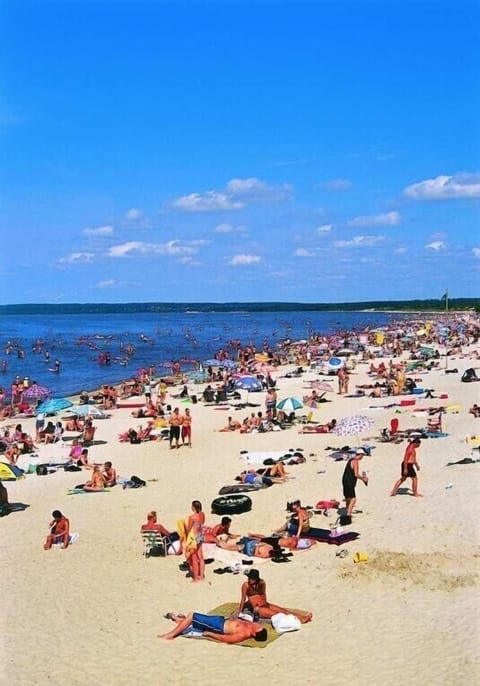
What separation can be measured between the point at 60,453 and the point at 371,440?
8.40 metres

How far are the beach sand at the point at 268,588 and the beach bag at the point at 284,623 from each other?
0.36 ft

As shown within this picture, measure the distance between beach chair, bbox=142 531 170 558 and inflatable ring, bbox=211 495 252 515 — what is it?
2.10 meters

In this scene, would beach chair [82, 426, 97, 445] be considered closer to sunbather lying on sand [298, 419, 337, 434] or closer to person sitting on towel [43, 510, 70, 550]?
sunbather lying on sand [298, 419, 337, 434]

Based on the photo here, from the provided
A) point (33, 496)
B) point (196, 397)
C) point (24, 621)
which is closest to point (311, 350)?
point (196, 397)

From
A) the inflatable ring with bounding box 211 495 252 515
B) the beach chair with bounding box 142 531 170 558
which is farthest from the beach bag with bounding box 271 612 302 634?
the inflatable ring with bounding box 211 495 252 515

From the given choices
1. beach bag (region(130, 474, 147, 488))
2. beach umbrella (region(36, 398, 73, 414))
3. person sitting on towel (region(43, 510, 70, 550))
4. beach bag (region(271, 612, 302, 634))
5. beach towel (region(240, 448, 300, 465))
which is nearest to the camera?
beach bag (region(271, 612, 302, 634))

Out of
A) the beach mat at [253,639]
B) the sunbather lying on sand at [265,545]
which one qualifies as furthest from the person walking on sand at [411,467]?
the beach mat at [253,639]

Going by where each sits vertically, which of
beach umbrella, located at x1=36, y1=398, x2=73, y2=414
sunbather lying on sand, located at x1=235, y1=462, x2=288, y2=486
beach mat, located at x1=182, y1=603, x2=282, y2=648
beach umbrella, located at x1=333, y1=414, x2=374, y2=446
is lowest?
beach mat, located at x1=182, y1=603, x2=282, y2=648

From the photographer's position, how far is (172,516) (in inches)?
547

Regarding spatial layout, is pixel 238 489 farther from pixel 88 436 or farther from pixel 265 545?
pixel 88 436

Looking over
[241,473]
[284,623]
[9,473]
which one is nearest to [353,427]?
[241,473]

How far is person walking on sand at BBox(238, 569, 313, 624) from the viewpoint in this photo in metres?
9.04

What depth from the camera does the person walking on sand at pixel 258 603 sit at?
29.7 ft

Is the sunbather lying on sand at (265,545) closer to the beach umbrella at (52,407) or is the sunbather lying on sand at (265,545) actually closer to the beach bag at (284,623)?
the beach bag at (284,623)
